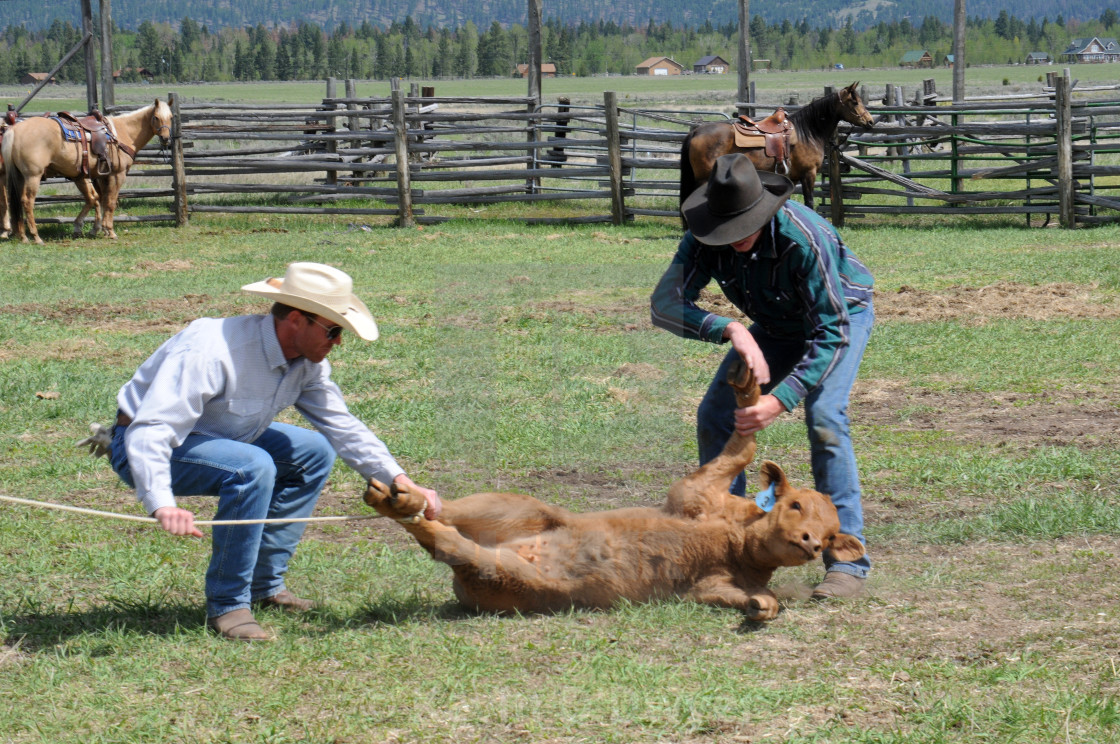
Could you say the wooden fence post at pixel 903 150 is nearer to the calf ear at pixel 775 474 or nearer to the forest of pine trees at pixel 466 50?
the calf ear at pixel 775 474

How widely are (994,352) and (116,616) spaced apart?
6602mm

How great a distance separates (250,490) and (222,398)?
33 cm

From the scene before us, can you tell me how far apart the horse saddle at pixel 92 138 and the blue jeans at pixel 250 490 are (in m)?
12.6

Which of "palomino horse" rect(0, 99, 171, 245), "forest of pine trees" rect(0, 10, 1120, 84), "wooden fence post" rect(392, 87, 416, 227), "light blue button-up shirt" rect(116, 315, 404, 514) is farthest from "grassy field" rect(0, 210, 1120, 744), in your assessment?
"forest of pine trees" rect(0, 10, 1120, 84)

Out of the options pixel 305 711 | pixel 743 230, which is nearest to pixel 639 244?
pixel 743 230

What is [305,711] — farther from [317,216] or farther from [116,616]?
[317,216]

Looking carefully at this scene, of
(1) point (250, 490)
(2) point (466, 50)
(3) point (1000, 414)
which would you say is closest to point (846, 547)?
(1) point (250, 490)

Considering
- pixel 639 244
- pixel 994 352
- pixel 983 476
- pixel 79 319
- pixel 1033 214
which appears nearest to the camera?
pixel 983 476

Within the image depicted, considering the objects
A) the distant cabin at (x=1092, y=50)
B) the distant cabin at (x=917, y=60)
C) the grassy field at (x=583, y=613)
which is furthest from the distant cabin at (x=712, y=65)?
the grassy field at (x=583, y=613)

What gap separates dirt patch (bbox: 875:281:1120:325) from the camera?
9.50 metres

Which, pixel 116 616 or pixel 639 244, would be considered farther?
pixel 639 244

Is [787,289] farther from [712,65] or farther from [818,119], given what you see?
[712,65]

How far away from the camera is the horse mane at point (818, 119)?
14.1m

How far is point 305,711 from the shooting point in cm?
335
